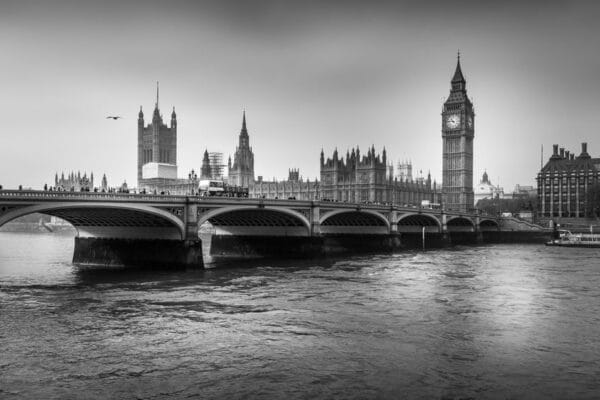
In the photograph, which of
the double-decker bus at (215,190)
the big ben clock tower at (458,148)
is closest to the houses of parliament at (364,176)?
the big ben clock tower at (458,148)

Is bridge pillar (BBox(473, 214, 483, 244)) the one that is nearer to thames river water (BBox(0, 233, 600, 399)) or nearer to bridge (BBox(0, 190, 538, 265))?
bridge (BBox(0, 190, 538, 265))

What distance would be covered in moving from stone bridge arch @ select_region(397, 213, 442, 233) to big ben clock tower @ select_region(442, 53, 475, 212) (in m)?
64.5

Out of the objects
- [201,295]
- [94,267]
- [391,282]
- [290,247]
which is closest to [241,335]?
[201,295]

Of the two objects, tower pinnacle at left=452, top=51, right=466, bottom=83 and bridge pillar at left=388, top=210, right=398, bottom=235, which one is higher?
tower pinnacle at left=452, top=51, right=466, bottom=83

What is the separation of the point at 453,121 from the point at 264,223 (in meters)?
107

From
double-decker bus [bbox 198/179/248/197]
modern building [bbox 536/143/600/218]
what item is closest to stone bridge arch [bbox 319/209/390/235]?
double-decker bus [bbox 198/179/248/197]

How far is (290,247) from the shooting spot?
57562mm

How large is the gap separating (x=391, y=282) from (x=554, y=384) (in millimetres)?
21479

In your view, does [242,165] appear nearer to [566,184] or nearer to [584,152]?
[566,184]

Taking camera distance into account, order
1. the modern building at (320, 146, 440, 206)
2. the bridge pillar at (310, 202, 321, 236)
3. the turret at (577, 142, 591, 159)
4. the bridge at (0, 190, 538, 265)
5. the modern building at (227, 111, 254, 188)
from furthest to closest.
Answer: the modern building at (227, 111, 254, 188)
the turret at (577, 142, 591, 159)
the modern building at (320, 146, 440, 206)
the bridge pillar at (310, 202, 321, 236)
the bridge at (0, 190, 538, 265)

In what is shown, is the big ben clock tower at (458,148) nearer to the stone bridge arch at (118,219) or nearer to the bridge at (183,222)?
the bridge at (183,222)

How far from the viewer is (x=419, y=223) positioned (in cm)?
8938

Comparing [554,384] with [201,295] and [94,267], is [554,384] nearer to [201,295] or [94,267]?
[201,295]

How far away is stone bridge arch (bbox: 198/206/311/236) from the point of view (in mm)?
54250
